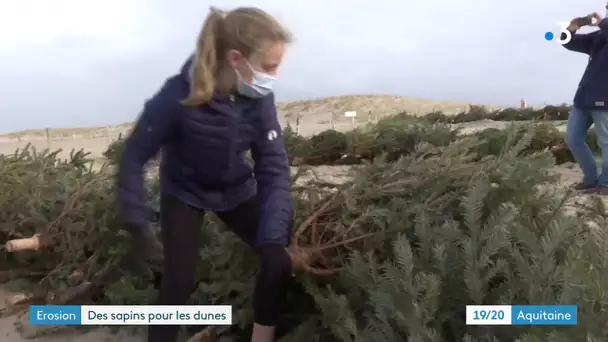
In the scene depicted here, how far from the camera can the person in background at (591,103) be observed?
18.2 feet

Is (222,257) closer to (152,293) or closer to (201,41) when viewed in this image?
(152,293)

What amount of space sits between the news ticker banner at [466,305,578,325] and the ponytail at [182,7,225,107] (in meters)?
1.19

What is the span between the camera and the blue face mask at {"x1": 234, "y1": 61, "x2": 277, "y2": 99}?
2.41m

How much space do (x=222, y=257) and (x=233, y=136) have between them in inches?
31.0

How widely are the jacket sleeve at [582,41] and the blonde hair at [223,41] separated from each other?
4057mm

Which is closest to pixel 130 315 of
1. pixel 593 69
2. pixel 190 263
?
pixel 190 263

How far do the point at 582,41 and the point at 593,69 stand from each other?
0.89 feet

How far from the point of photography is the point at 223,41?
2.41 meters

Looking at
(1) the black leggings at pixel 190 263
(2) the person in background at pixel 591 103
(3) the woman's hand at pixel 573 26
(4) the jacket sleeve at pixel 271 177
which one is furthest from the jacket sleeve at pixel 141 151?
(3) the woman's hand at pixel 573 26

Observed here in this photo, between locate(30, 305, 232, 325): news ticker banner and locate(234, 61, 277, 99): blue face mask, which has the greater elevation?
locate(234, 61, 277, 99): blue face mask

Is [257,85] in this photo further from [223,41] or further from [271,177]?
[271,177]

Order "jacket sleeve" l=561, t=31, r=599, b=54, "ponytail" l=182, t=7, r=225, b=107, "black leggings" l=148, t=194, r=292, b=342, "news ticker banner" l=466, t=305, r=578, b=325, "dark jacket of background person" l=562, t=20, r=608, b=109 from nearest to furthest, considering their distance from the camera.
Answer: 1. "news ticker banner" l=466, t=305, r=578, b=325
2. "ponytail" l=182, t=7, r=225, b=107
3. "black leggings" l=148, t=194, r=292, b=342
4. "dark jacket of background person" l=562, t=20, r=608, b=109
5. "jacket sleeve" l=561, t=31, r=599, b=54

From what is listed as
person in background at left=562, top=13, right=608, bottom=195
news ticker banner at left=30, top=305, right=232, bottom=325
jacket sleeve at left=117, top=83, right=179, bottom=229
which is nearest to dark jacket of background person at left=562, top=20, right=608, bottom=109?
person in background at left=562, top=13, right=608, bottom=195

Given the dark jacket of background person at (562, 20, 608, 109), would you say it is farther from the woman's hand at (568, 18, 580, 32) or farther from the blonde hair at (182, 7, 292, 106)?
the blonde hair at (182, 7, 292, 106)
